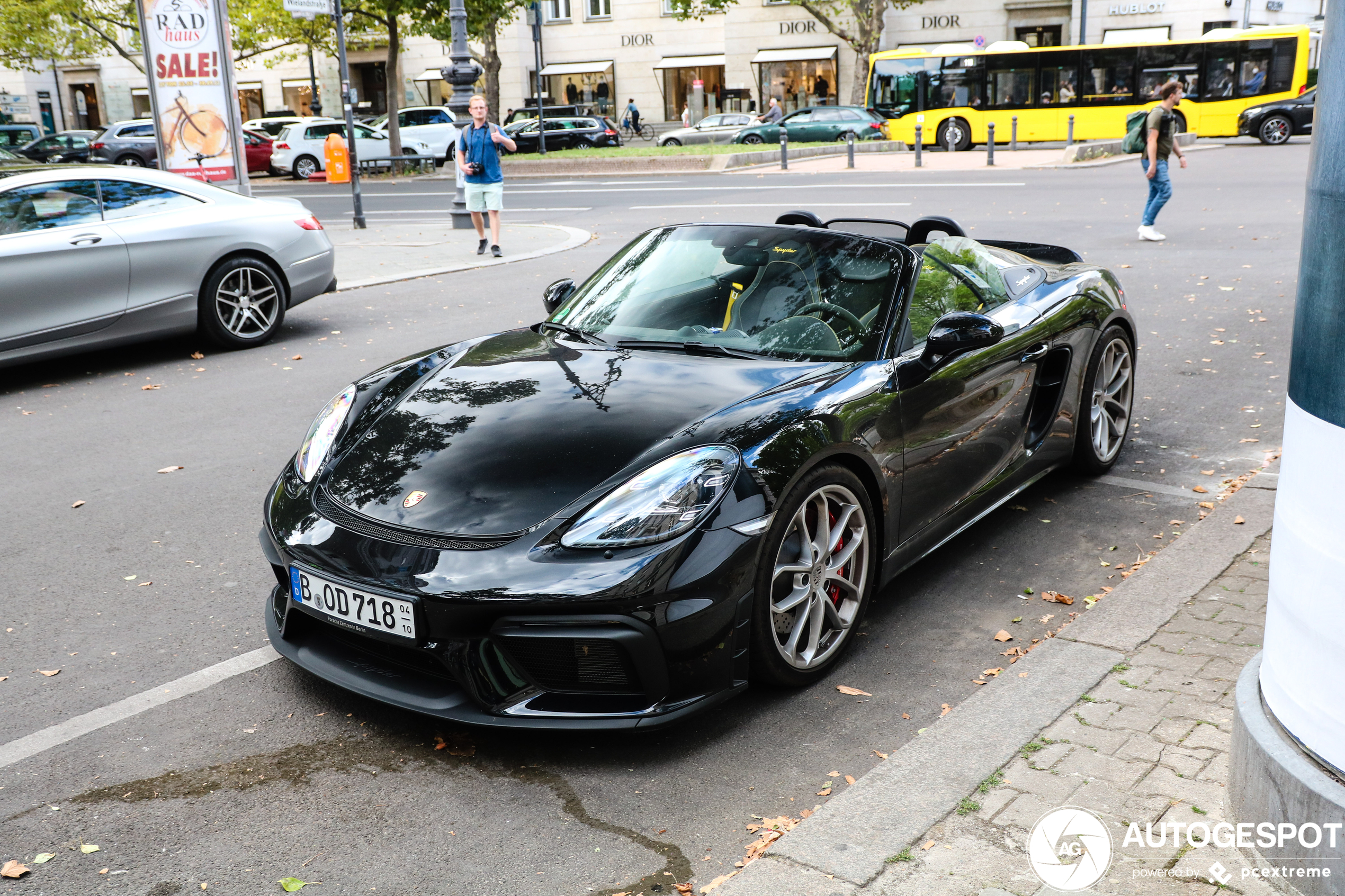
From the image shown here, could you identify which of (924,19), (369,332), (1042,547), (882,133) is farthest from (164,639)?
(924,19)

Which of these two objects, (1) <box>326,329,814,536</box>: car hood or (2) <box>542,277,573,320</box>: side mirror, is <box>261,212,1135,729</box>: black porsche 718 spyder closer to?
(1) <box>326,329,814,536</box>: car hood

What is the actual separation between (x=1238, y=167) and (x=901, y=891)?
2369 centimetres

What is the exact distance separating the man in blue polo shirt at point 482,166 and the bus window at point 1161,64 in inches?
924

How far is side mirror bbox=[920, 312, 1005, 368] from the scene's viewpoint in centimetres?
409

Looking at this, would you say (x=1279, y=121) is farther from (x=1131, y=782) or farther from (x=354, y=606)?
(x=354, y=606)

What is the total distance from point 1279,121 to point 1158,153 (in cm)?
1942

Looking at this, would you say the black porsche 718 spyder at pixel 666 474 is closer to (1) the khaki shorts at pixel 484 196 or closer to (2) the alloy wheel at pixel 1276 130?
(1) the khaki shorts at pixel 484 196

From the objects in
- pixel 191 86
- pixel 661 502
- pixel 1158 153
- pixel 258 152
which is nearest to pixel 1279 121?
pixel 1158 153

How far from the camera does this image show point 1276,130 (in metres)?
29.7

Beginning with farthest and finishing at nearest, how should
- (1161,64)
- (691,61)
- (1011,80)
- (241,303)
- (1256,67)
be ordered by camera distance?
(691,61)
(1011,80)
(1161,64)
(1256,67)
(241,303)

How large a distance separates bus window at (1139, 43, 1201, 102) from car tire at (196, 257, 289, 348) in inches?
1118

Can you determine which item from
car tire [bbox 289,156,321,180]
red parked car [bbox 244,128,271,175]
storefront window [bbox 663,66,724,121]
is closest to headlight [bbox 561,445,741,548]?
car tire [bbox 289,156,321,180]

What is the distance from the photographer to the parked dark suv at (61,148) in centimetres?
3459

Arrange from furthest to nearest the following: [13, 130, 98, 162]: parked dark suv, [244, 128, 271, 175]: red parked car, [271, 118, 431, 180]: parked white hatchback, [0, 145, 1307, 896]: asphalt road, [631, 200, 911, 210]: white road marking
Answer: [13, 130, 98, 162]: parked dark suv → [244, 128, 271, 175]: red parked car → [271, 118, 431, 180]: parked white hatchback → [631, 200, 911, 210]: white road marking → [0, 145, 1307, 896]: asphalt road
